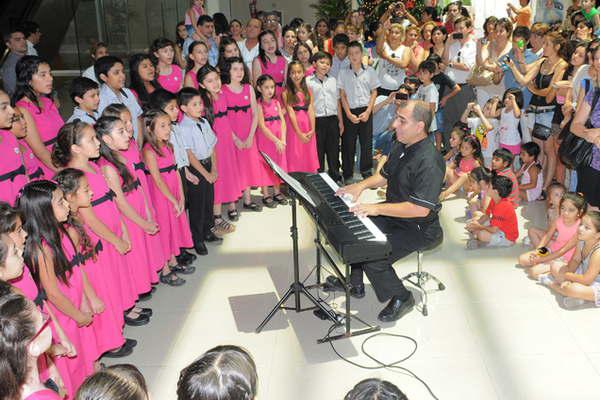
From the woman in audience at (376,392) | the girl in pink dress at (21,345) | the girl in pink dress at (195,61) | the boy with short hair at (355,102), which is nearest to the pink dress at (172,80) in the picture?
the girl in pink dress at (195,61)

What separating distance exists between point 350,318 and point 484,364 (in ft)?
2.86

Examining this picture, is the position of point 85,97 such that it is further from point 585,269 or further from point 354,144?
point 585,269

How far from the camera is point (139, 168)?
397cm

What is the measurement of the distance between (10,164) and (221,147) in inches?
80.9

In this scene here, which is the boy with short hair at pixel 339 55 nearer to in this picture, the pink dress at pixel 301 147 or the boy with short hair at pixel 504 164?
the pink dress at pixel 301 147

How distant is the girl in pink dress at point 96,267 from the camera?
122 inches

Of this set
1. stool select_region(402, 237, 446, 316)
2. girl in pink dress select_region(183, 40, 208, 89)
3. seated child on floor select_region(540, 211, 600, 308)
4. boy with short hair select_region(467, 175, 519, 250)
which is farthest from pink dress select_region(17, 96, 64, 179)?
seated child on floor select_region(540, 211, 600, 308)

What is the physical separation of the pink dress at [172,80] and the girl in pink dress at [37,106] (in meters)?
1.29

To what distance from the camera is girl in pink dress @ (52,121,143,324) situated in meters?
3.31

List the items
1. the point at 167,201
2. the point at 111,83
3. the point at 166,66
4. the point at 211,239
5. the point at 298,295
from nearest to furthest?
the point at 298,295 → the point at 167,201 → the point at 111,83 → the point at 211,239 → the point at 166,66

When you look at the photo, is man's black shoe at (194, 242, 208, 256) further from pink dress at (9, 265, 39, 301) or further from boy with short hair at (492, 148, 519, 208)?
boy with short hair at (492, 148, 519, 208)

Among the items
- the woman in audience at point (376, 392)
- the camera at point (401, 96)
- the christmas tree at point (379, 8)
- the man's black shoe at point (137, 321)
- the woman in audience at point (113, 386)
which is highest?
the christmas tree at point (379, 8)

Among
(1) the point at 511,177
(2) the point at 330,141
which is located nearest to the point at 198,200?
(2) the point at 330,141

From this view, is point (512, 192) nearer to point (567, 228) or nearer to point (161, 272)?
point (567, 228)
